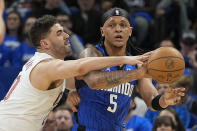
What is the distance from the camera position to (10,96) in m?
5.87

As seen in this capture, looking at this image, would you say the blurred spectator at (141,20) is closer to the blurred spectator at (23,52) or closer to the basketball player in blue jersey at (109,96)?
the blurred spectator at (23,52)

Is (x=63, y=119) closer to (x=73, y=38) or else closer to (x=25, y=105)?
(x=73, y=38)

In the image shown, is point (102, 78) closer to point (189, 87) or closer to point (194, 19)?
point (189, 87)

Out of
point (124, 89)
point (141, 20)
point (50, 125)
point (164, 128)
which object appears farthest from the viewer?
point (141, 20)

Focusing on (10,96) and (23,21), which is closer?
(10,96)

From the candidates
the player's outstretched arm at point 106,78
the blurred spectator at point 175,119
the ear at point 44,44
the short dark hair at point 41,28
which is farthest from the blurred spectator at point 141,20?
the player's outstretched arm at point 106,78

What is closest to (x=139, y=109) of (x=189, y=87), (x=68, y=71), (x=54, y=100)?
(x=189, y=87)

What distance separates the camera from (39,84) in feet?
18.6

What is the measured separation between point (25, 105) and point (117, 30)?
58.2 inches

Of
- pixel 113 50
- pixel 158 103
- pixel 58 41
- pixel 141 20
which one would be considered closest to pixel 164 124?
pixel 158 103

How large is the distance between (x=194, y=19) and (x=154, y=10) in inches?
41.9

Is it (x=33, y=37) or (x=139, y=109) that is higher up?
(x=33, y=37)

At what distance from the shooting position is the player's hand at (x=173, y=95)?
5.69m

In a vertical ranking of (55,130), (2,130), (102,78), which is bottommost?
(55,130)
